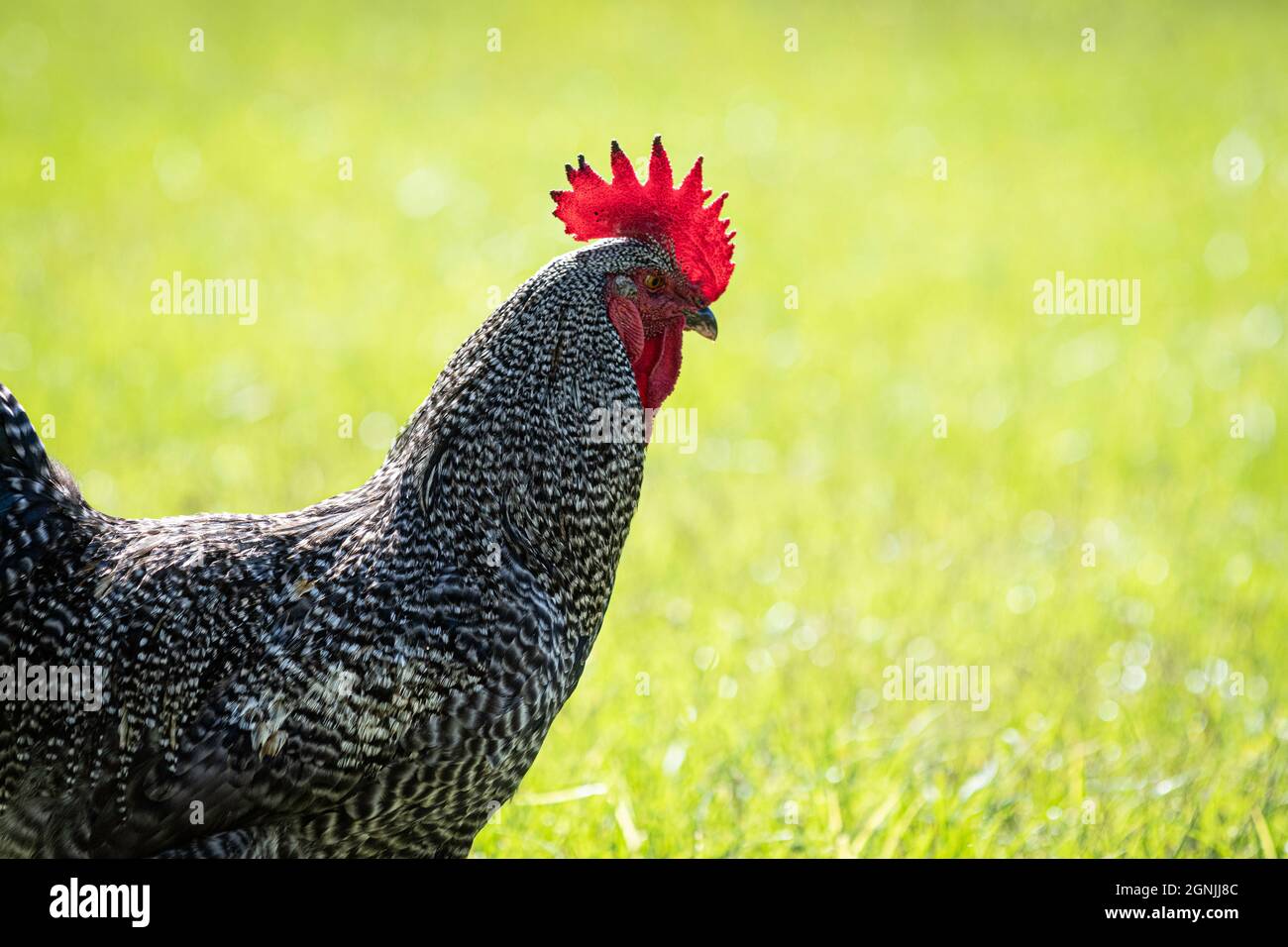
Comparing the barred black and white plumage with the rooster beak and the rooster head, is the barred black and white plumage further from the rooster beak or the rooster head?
the rooster beak

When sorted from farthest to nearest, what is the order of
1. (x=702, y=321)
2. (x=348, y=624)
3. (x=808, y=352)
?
1. (x=808, y=352)
2. (x=702, y=321)
3. (x=348, y=624)

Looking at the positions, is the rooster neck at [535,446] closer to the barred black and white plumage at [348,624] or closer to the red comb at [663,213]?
the barred black and white plumage at [348,624]

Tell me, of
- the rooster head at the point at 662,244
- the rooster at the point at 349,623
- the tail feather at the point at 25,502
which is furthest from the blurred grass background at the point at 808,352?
the tail feather at the point at 25,502

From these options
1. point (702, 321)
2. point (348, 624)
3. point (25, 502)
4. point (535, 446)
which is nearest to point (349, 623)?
point (348, 624)

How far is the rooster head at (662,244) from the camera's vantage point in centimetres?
Answer: 419

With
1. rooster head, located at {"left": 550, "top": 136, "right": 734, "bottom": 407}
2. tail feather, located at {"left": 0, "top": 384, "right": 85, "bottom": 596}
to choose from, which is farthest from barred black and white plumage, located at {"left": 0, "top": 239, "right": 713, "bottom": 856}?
rooster head, located at {"left": 550, "top": 136, "right": 734, "bottom": 407}

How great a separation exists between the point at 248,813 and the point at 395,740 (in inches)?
17.1

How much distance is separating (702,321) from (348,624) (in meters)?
1.48

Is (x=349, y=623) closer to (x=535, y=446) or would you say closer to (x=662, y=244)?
(x=535, y=446)

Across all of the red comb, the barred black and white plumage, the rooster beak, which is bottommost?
the barred black and white plumage

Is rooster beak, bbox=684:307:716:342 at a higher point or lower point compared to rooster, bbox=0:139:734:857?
higher

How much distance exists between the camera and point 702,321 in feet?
13.8

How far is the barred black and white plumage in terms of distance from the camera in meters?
3.55

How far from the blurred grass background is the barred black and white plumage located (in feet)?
4.75
